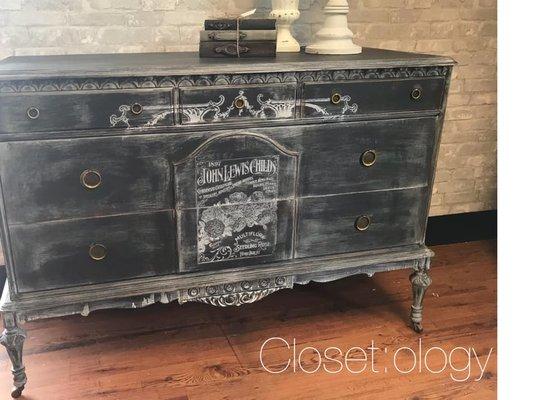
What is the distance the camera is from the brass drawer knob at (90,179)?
1634 mm

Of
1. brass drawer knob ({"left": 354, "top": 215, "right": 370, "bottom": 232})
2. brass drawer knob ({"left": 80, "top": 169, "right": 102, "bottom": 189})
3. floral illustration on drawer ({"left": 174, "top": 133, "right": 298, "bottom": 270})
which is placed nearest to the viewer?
brass drawer knob ({"left": 80, "top": 169, "right": 102, "bottom": 189})

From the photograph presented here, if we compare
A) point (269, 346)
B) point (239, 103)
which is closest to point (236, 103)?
point (239, 103)

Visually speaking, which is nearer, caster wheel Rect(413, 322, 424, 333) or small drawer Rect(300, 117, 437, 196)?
small drawer Rect(300, 117, 437, 196)

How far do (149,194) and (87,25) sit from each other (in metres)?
0.82

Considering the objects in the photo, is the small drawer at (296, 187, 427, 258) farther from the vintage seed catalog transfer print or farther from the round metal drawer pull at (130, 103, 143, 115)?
the round metal drawer pull at (130, 103, 143, 115)

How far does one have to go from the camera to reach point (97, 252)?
67.9 inches

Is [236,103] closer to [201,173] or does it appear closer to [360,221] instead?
[201,173]

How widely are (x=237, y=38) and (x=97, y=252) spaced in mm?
851

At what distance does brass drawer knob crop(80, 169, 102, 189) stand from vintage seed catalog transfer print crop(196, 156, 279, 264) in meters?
0.30

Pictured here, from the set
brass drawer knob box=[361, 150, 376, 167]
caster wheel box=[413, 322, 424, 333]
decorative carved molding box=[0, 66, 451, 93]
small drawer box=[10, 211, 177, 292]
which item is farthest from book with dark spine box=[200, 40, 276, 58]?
caster wheel box=[413, 322, 424, 333]

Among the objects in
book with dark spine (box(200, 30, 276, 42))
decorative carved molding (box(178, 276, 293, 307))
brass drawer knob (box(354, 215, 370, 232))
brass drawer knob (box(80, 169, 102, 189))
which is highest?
book with dark spine (box(200, 30, 276, 42))

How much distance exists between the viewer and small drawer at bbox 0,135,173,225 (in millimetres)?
1576

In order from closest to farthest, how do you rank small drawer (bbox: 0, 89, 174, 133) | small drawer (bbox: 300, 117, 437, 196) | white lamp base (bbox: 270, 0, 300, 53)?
small drawer (bbox: 0, 89, 174, 133) < small drawer (bbox: 300, 117, 437, 196) < white lamp base (bbox: 270, 0, 300, 53)

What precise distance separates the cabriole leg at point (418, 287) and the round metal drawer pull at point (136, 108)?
1.20 m
